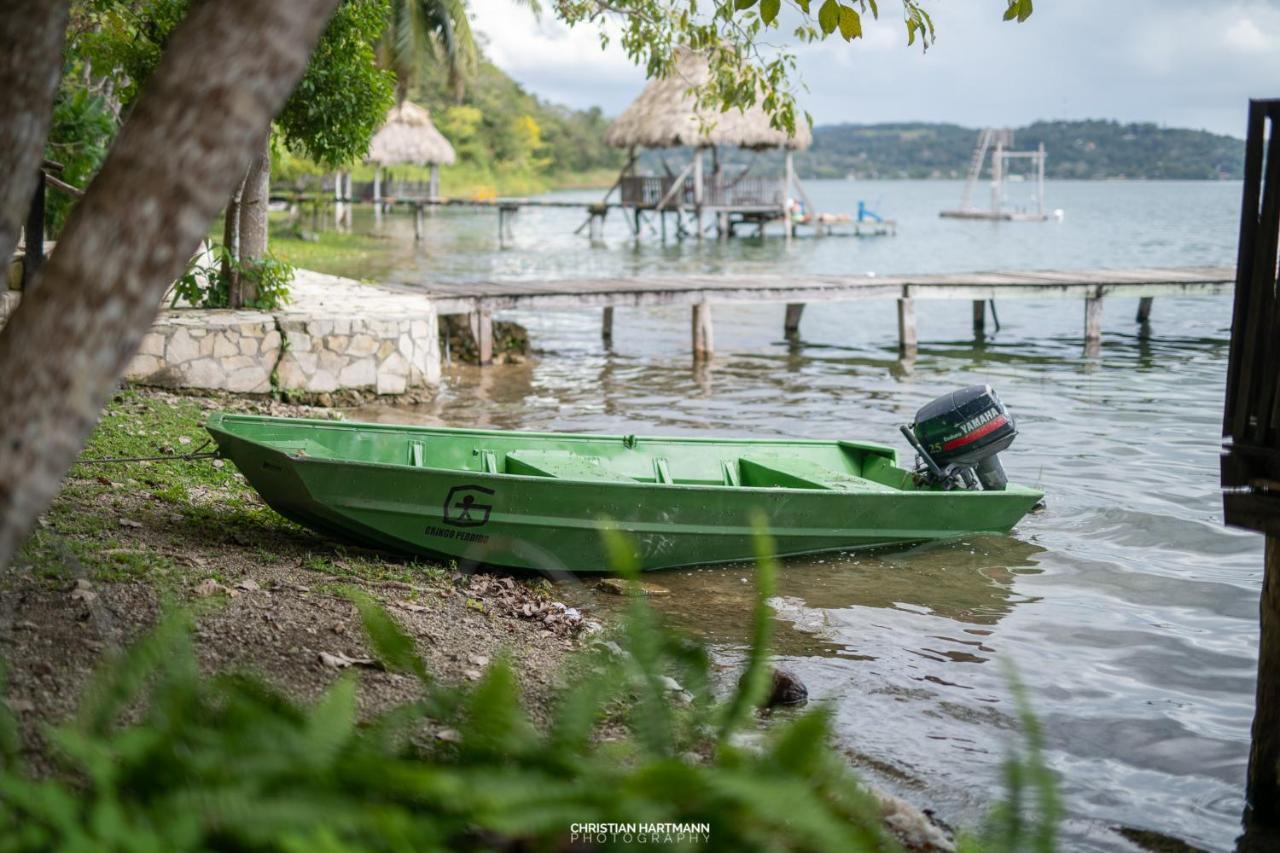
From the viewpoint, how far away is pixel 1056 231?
2253 inches

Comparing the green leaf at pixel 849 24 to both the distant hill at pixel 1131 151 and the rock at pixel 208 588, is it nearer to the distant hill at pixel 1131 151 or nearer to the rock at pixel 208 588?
the rock at pixel 208 588

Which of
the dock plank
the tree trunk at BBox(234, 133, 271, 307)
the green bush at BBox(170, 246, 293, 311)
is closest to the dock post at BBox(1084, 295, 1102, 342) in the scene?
the dock plank

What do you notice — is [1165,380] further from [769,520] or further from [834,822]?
[834,822]

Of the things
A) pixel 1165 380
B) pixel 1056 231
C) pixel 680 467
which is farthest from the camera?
pixel 1056 231

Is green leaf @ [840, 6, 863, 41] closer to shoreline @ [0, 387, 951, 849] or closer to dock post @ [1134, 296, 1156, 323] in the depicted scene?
shoreline @ [0, 387, 951, 849]

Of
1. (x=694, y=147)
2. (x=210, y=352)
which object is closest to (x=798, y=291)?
(x=210, y=352)

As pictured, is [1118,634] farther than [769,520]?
No

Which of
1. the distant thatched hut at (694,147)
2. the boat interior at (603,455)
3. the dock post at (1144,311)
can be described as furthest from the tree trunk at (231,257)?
the distant thatched hut at (694,147)

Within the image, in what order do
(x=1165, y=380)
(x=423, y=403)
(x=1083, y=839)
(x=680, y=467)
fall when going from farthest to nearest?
(x=1165, y=380), (x=423, y=403), (x=680, y=467), (x=1083, y=839)

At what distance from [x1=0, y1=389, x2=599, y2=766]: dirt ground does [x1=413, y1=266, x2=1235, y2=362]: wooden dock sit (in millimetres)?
6771

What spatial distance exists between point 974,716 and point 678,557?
212 centimetres

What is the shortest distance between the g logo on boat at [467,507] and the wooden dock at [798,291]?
7569 millimetres

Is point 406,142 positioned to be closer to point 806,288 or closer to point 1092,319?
point 806,288

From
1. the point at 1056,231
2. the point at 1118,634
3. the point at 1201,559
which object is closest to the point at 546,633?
the point at 1118,634
